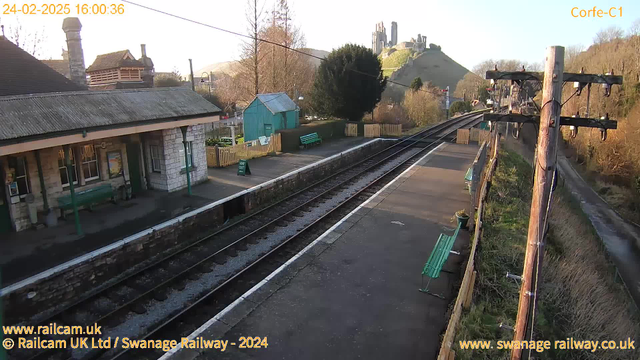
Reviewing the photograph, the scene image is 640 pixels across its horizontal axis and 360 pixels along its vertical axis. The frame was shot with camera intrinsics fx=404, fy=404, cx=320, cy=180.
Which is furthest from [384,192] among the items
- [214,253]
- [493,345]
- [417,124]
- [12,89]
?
[417,124]

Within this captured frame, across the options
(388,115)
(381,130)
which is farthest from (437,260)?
(388,115)

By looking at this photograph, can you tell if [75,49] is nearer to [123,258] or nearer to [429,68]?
[123,258]

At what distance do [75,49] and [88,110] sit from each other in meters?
5.28

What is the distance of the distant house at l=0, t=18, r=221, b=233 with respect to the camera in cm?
1036

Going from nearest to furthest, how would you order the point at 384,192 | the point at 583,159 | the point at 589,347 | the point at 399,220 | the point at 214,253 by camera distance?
1. the point at 589,347
2. the point at 214,253
3. the point at 399,220
4. the point at 384,192
5. the point at 583,159

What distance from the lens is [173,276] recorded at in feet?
30.7

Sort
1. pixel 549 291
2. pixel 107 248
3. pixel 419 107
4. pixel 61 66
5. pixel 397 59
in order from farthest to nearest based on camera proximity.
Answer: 1. pixel 397 59
2. pixel 419 107
3. pixel 61 66
4. pixel 107 248
5. pixel 549 291

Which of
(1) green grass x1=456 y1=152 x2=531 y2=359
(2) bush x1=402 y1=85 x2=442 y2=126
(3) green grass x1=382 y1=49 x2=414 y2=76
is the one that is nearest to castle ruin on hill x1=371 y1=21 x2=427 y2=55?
(3) green grass x1=382 y1=49 x2=414 y2=76

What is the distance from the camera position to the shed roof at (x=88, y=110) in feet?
32.3

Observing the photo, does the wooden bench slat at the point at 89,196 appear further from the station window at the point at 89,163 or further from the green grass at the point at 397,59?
the green grass at the point at 397,59

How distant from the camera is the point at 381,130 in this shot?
107ft

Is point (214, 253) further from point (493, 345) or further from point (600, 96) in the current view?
point (600, 96)

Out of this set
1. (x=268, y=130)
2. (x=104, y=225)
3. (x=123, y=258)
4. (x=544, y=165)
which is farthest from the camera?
(x=268, y=130)

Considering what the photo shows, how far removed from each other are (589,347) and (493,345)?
2.34 m
